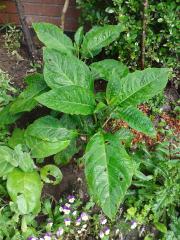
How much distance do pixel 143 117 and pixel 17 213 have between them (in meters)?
1.08

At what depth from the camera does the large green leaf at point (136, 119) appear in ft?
7.39

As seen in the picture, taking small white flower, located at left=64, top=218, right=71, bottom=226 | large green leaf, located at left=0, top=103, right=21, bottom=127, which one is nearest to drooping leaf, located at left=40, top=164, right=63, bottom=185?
small white flower, located at left=64, top=218, right=71, bottom=226

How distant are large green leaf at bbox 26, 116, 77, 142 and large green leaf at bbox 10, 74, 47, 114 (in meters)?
0.18

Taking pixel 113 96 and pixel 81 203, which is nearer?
pixel 113 96

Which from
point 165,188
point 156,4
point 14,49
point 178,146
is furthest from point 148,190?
point 14,49

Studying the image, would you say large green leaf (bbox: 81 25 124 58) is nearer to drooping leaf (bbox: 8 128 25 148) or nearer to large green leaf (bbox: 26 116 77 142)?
large green leaf (bbox: 26 116 77 142)

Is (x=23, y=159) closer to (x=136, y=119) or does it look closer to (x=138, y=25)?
(x=136, y=119)

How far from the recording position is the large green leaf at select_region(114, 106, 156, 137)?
2.25 m

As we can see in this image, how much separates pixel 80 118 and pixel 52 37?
2.12 feet

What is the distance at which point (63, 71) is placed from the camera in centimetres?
249

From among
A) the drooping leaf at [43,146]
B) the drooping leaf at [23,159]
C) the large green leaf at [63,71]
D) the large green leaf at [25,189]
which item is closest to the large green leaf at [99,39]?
the large green leaf at [63,71]

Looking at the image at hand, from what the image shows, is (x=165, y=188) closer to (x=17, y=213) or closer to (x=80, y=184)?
(x=80, y=184)

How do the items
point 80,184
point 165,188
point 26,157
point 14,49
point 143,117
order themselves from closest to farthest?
point 143,117, point 26,157, point 165,188, point 80,184, point 14,49

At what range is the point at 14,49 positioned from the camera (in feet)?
12.7
